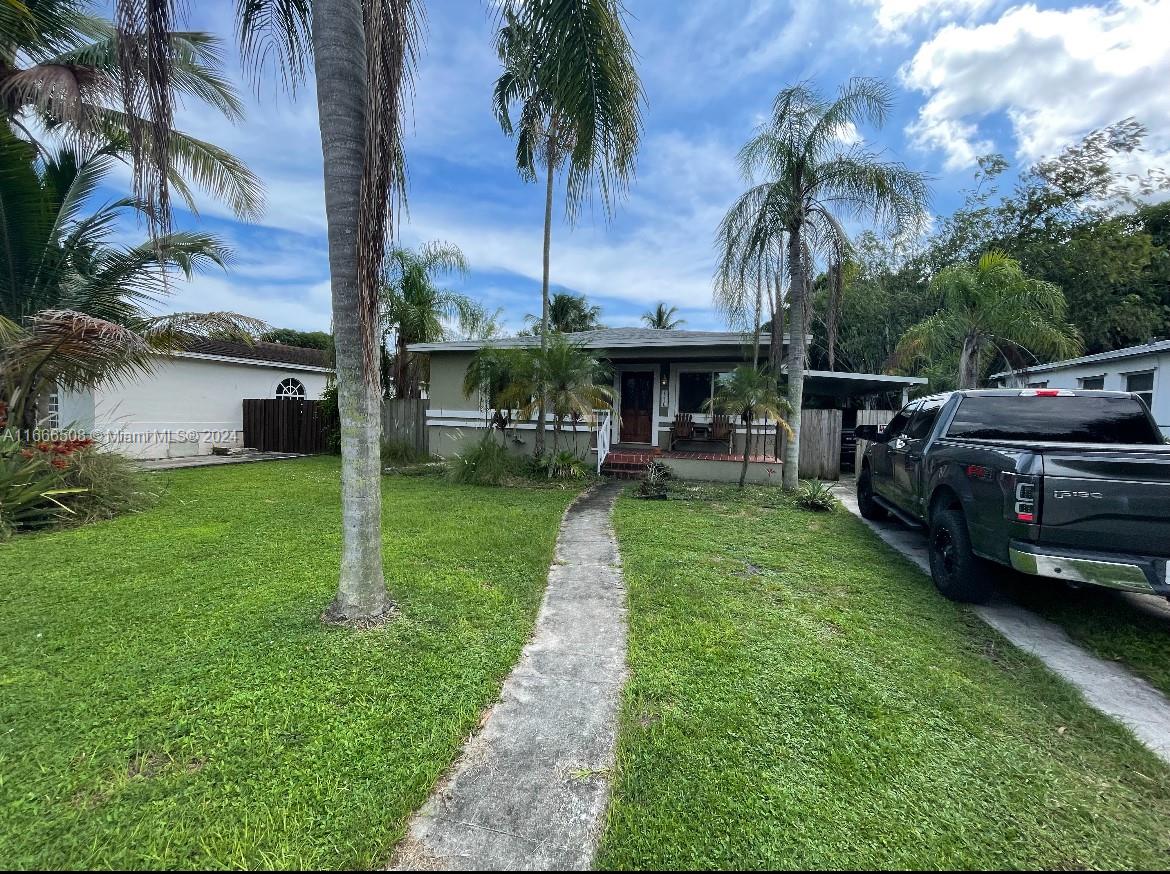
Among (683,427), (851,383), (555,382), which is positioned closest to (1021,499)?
(555,382)

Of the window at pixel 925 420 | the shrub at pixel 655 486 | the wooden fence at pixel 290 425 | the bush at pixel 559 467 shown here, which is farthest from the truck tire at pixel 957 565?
the wooden fence at pixel 290 425

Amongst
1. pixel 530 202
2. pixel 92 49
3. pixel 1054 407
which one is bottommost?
pixel 1054 407

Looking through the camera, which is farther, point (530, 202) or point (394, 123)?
point (530, 202)

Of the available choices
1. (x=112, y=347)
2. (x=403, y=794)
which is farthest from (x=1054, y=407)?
(x=112, y=347)

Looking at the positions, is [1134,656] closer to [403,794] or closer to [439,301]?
[403,794]

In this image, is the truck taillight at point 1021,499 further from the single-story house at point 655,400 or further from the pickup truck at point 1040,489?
the single-story house at point 655,400

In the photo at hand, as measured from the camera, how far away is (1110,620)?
3.82m

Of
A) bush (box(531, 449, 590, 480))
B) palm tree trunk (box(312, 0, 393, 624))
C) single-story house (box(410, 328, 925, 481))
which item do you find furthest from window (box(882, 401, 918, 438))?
palm tree trunk (box(312, 0, 393, 624))

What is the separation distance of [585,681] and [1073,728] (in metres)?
2.53

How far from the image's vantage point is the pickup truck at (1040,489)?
3.15m

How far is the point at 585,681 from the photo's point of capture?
2.87 meters

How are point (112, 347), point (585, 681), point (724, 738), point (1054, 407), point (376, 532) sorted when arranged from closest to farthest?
point (724, 738)
point (585, 681)
point (376, 532)
point (1054, 407)
point (112, 347)

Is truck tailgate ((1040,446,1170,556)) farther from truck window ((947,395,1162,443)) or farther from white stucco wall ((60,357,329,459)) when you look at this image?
white stucco wall ((60,357,329,459))

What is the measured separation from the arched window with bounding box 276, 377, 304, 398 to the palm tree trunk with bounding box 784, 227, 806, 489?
16.5 metres
